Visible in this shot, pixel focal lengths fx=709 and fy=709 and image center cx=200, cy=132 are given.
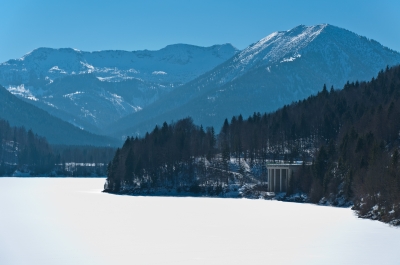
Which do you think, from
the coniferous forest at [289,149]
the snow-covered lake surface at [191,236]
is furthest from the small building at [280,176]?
the snow-covered lake surface at [191,236]

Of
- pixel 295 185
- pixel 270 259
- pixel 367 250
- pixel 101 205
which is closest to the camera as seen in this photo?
pixel 270 259

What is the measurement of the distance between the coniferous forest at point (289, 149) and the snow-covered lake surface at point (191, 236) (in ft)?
36.2

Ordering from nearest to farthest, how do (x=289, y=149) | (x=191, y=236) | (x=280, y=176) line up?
(x=191, y=236), (x=280, y=176), (x=289, y=149)

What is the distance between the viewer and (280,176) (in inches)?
5039

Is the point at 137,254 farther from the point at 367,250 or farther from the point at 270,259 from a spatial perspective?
the point at 367,250

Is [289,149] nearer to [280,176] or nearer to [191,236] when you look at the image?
[280,176]

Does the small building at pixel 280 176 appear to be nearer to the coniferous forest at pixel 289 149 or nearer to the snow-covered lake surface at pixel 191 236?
the coniferous forest at pixel 289 149

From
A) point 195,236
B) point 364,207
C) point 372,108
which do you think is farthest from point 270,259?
point 372,108

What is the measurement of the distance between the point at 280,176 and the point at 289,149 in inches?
1079

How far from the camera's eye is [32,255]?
→ 5438cm

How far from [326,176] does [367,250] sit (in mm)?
51246

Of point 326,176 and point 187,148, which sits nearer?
point 326,176

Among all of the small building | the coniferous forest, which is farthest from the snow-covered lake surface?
the small building

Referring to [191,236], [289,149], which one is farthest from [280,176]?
[191,236]
